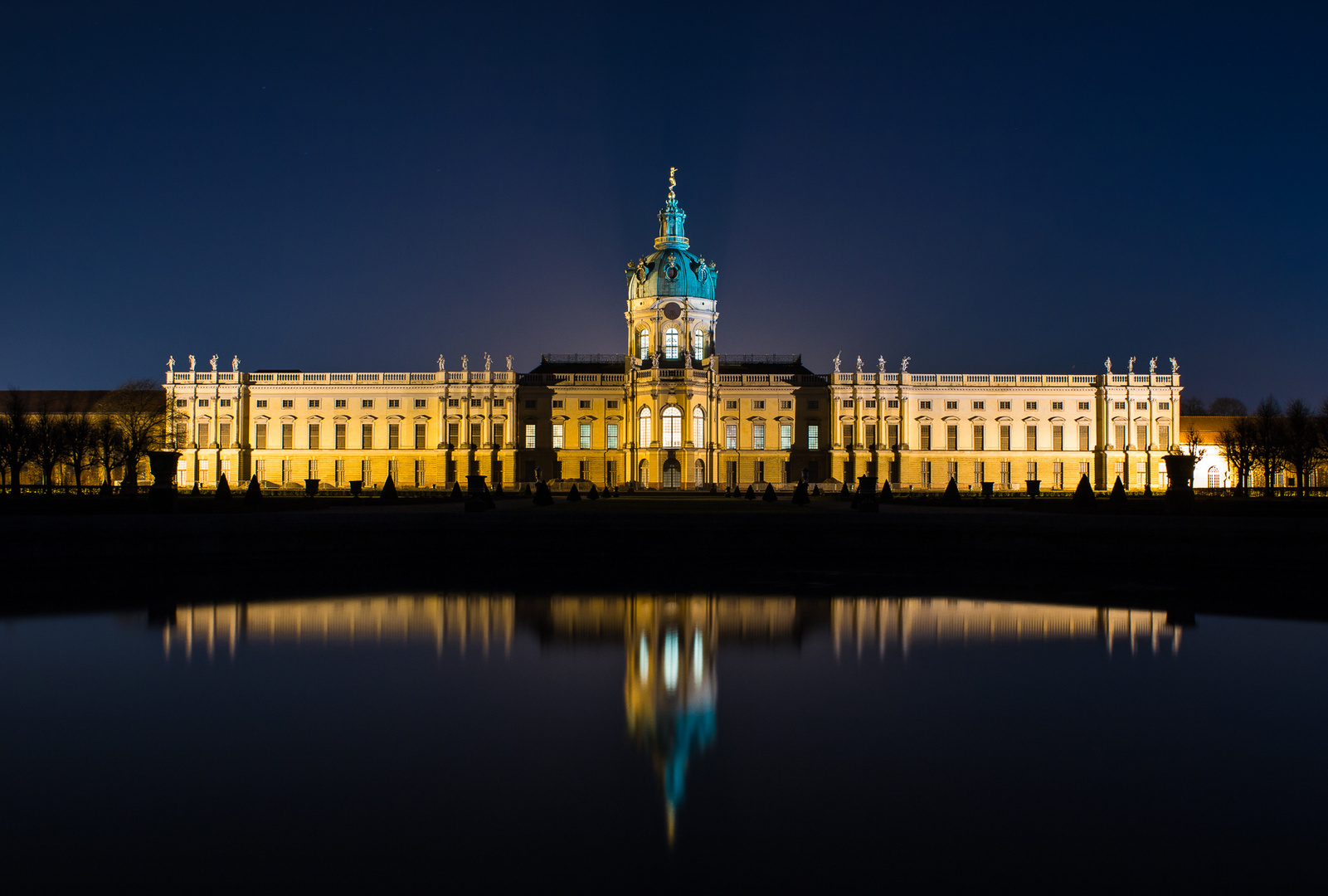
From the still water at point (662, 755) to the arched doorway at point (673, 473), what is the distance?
168 feet

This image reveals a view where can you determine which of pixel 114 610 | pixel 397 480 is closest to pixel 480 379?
pixel 397 480

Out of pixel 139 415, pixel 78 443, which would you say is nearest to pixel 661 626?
pixel 78 443

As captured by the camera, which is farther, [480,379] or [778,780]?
[480,379]

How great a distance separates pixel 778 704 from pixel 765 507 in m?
24.6

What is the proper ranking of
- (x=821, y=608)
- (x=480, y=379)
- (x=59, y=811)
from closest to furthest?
1. (x=59, y=811)
2. (x=821, y=608)
3. (x=480, y=379)

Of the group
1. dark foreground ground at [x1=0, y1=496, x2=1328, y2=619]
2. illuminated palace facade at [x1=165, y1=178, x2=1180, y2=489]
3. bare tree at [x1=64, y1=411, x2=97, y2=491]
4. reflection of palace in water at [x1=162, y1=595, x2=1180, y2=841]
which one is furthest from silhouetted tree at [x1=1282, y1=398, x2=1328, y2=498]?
bare tree at [x1=64, y1=411, x2=97, y2=491]

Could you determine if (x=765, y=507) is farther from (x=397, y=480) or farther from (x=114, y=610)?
(x=397, y=480)

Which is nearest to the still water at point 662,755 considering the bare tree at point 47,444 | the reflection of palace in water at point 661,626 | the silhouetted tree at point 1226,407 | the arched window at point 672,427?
the reflection of palace in water at point 661,626

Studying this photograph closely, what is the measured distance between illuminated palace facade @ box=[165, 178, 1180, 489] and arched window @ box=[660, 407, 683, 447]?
138 inches

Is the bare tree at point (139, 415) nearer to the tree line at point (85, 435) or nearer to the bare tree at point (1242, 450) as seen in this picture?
the tree line at point (85, 435)

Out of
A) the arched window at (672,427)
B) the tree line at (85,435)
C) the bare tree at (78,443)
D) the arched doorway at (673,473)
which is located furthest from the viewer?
the arched window at (672,427)

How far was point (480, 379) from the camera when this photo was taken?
70.9 meters

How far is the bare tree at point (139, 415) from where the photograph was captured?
190 feet

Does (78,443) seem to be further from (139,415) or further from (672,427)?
(672,427)
